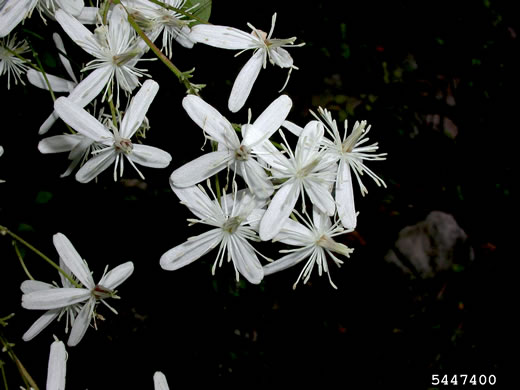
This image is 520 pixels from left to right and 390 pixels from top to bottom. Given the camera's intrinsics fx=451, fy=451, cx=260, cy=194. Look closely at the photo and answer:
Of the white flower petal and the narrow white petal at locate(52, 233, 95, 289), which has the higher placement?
the white flower petal

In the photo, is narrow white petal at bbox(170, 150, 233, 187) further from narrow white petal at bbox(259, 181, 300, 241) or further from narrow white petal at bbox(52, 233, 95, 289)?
narrow white petal at bbox(52, 233, 95, 289)

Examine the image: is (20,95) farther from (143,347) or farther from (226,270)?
(143,347)

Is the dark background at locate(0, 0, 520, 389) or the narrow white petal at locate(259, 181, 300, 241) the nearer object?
the narrow white petal at locate(259, 181, 300, 241)

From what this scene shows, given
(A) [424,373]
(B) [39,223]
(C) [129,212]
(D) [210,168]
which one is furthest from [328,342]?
(D) [210,168]

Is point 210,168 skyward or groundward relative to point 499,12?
groundward

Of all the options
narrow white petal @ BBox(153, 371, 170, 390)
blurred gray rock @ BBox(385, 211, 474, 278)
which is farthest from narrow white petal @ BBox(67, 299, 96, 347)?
blurred gray rock @ BBox(385, 211, 474, 278)

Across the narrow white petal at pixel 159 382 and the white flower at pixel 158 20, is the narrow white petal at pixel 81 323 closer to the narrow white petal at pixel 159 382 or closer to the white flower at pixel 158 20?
the narrow white petal at pixel 159 382

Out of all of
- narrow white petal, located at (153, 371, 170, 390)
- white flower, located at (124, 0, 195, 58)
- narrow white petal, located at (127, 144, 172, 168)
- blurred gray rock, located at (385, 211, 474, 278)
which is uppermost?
blurred gray rock, located at (385, 211, 474, 278)
